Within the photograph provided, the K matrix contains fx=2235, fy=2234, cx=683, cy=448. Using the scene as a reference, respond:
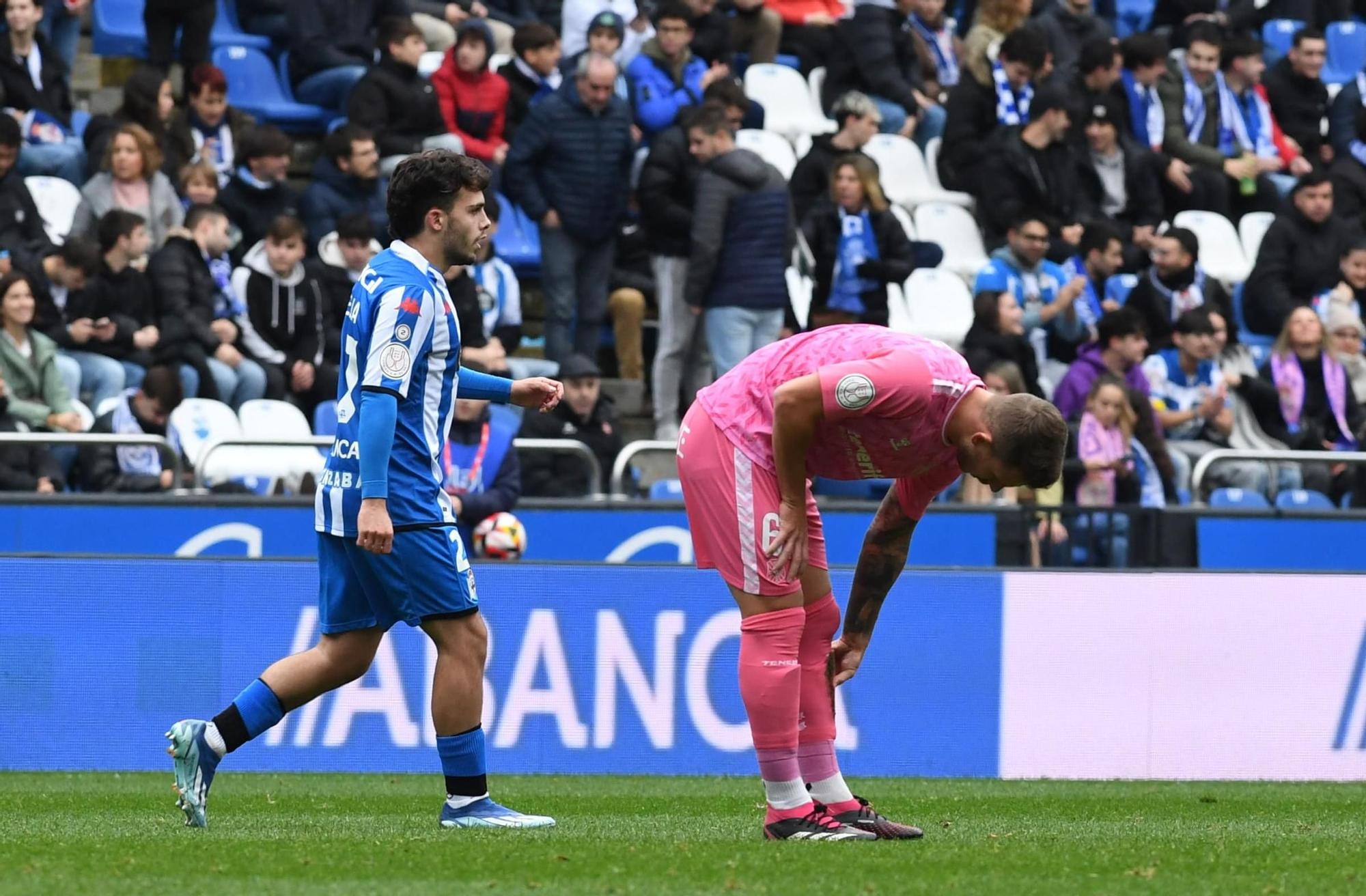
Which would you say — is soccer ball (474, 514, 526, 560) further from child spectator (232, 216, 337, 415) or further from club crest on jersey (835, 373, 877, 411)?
club crest on jersey (835, 373, 877, 411)

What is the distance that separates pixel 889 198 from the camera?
1736 cm

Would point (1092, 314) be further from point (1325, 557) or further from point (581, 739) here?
point (581, 739)

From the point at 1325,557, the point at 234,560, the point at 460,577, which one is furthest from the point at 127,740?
the point at 1325,557

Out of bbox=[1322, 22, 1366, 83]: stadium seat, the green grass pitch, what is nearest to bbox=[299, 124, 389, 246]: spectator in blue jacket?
the green grass pitch

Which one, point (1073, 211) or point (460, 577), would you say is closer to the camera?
point (460, 577)

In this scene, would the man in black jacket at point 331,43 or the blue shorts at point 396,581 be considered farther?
the man in black jacket at point 331,43

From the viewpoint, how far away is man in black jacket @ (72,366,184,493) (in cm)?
1238

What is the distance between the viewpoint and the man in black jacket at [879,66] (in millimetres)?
17922

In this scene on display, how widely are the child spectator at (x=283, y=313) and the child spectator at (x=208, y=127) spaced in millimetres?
1338

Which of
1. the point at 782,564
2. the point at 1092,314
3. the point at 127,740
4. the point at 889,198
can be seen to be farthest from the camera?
the point at 889,198

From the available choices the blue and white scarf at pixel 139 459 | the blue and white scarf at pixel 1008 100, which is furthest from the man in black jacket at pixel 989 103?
the blue and white scarf at pixel 139 459

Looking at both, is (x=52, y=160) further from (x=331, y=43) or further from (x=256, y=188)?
(x=331, y=43)

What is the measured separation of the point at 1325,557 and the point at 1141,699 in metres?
2.79

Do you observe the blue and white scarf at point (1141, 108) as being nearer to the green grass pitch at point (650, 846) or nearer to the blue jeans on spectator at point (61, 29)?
the blue jeans on spectator at point (61, 29)
